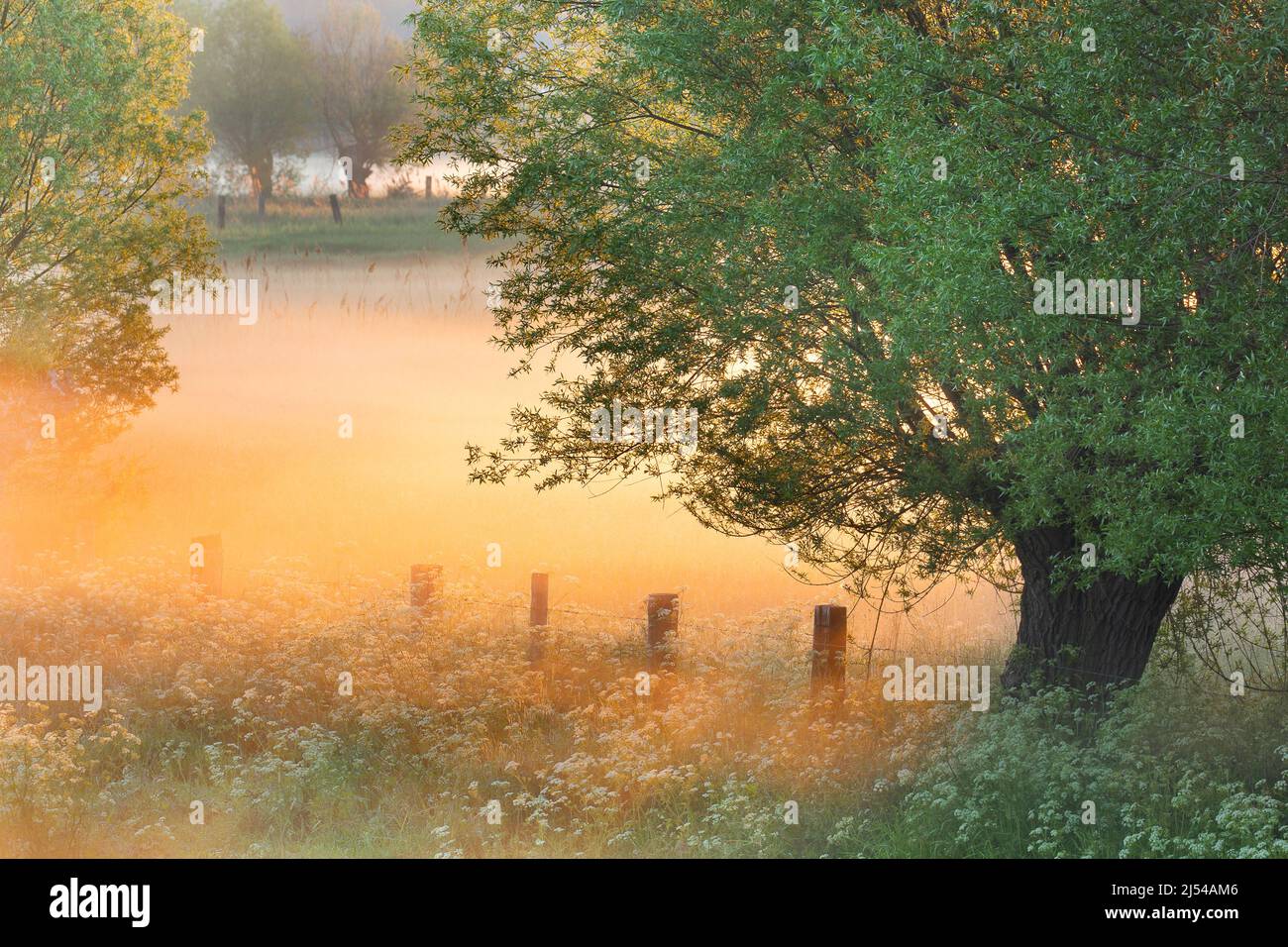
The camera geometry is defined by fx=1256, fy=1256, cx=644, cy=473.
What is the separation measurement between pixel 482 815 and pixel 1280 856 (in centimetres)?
712

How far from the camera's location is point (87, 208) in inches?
795

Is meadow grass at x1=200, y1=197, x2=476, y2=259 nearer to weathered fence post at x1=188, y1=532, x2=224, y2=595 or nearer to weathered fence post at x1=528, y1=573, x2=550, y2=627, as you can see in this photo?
weathered fence post at x1=188, y1=532, x2=224, y2=595

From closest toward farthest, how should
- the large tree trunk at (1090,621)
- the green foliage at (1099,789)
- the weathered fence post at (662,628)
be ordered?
the green foliage at (1099,789) → the large tree trunk at (1090,621) → the weathered fence post at (662,628)

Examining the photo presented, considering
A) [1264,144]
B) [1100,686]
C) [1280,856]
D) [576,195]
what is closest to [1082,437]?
[1264,144]

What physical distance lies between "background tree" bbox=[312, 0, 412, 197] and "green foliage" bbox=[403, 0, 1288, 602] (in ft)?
142

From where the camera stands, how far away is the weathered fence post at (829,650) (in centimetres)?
1499

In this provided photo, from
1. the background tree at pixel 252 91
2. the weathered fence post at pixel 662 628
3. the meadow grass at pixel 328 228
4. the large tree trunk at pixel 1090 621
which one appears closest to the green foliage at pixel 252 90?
the background tree at pixel 252 91

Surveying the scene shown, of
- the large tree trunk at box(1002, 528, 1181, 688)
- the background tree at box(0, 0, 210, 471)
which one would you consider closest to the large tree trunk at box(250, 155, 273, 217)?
the background tree at box(0, 0, 210, 471)

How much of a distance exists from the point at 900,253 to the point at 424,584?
38.0 ft

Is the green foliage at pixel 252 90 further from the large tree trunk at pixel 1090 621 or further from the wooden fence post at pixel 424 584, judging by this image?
the large tree trunk at pixel 1090 621

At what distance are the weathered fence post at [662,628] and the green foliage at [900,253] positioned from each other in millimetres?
2322

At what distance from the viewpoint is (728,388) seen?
13266 millimetres

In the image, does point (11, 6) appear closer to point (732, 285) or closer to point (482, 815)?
point (732, 285)

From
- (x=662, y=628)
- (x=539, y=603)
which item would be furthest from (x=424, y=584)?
(x=662, y=628)
